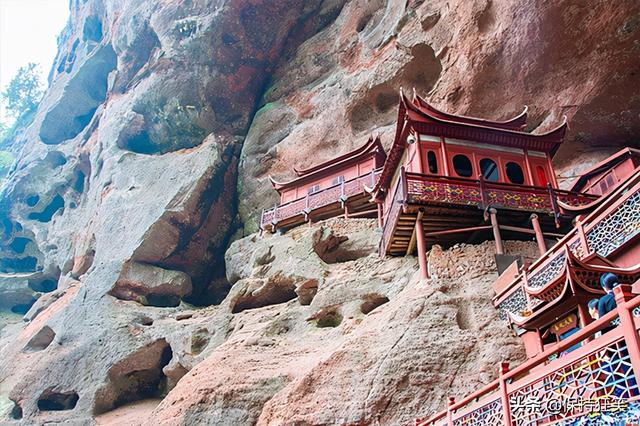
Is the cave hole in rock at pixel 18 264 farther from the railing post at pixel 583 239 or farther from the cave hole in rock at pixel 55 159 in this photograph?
the railing post at pixel 583 239

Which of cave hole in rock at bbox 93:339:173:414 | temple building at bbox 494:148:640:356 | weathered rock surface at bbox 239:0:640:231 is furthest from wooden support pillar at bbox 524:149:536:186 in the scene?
cave hole in rock at bbox 93:339:173:414

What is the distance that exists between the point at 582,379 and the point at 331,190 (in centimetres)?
1940

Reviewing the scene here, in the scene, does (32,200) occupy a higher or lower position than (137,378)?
higher

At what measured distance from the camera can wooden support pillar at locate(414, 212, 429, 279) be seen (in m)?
13.5

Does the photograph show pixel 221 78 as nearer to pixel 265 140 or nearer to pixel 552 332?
pixel 265 140

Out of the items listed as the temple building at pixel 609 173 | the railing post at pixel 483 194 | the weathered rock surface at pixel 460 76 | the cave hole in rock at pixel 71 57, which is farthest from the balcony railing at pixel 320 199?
the cave hole in rock at pixel 71 57

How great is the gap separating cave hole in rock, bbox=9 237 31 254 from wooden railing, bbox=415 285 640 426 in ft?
137

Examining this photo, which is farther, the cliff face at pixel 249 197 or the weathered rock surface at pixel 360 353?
the cliff face at pixel 249 197

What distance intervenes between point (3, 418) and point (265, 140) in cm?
1908

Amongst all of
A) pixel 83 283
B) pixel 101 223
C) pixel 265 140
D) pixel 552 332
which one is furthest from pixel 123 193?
pixel 552 332

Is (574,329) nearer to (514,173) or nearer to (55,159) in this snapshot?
(514,173)

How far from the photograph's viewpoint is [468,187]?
48.2 ft

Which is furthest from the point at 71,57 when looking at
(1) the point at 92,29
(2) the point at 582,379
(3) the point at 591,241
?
(2) the point at 582,379

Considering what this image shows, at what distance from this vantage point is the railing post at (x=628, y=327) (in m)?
4.59
